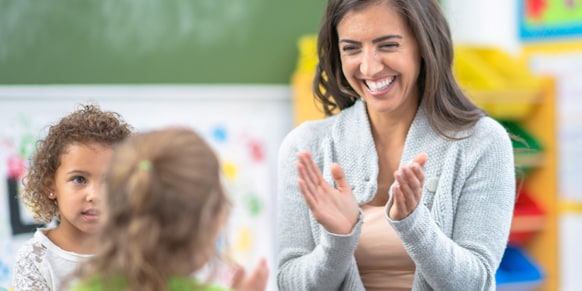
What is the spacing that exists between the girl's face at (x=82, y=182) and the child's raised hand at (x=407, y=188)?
528 millimetres

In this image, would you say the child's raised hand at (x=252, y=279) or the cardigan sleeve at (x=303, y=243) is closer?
the child's raised hand at (x=252, y=279)

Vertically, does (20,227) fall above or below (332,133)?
below

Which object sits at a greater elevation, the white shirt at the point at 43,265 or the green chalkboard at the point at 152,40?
the green chalkboard at the point at 152,40

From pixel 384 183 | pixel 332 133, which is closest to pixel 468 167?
pixel 384 183

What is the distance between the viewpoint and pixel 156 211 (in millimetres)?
1149

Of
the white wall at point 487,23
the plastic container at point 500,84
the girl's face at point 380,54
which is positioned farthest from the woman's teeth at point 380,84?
the white wall at point 487,23

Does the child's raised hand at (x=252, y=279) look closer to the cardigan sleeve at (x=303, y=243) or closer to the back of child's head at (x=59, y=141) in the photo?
the cardigan sleeve at (x=303, y=243)

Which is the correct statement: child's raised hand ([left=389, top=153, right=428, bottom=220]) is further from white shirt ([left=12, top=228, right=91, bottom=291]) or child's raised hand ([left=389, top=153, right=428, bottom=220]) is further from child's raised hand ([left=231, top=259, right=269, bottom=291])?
white shirt ([left=12, top=228, right=91, bottom=291])

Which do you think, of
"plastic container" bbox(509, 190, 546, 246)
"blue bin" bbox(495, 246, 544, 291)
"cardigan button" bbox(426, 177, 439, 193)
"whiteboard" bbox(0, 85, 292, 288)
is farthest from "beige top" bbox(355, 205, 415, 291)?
"plastic container" bbox(509, 190, 546, 246)

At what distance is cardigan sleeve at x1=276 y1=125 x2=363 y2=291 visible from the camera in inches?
61.1

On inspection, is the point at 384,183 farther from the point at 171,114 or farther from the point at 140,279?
the point at 171,114

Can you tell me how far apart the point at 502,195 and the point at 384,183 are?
25 centimetres

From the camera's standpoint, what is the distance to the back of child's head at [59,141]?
5.07ft

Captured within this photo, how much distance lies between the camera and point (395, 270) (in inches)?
68.2
